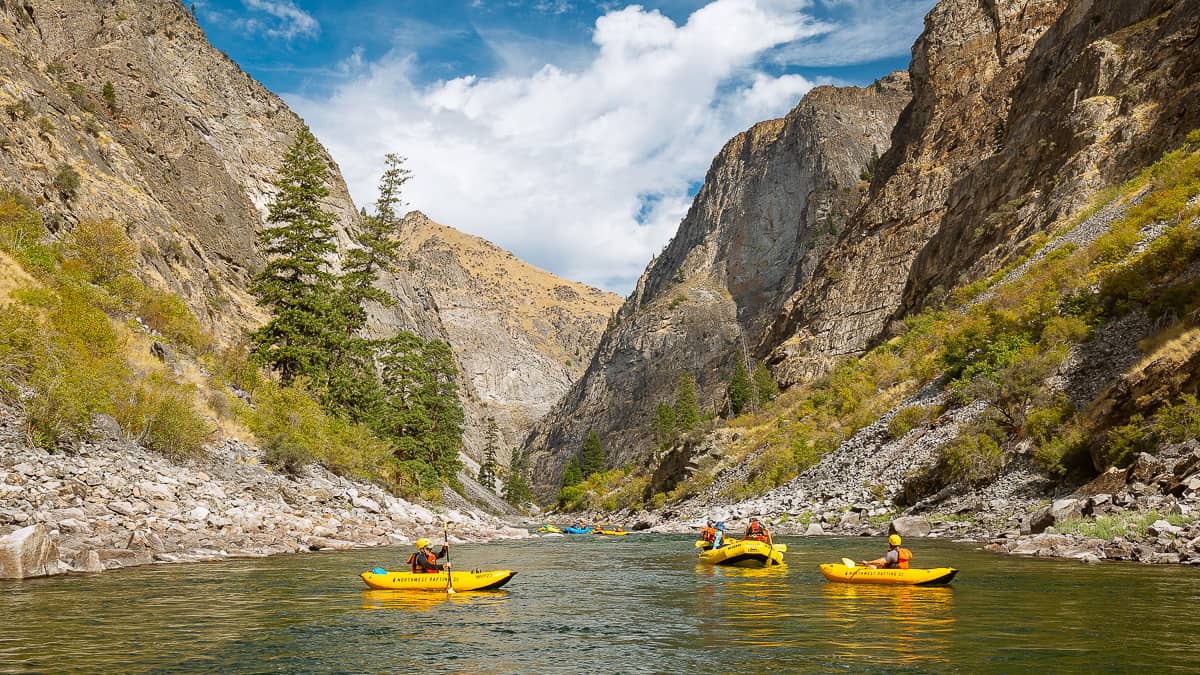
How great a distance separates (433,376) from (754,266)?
308 feet

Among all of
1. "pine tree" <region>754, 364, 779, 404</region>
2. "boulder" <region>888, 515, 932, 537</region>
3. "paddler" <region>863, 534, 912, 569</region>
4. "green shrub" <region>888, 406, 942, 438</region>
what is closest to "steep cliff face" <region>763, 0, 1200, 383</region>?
"pine tree" <region>754, 364, 779, 404</region>

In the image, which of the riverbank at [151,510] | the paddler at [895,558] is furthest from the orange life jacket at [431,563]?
the paddler at [895,558]

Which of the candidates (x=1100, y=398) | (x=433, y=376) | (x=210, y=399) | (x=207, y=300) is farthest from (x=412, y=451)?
(x=1100, y=398)

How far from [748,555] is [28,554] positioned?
1557cm

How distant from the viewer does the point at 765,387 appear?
70.0 meters

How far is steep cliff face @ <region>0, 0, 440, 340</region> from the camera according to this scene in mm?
39000

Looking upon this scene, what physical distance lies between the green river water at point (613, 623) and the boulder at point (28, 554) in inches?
15.3

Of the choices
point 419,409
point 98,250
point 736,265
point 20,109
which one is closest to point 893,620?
point 98,250

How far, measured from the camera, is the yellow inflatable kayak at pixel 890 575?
14921mm

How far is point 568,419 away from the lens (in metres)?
151

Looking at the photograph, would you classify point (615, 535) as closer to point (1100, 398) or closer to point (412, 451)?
point (412, 451)

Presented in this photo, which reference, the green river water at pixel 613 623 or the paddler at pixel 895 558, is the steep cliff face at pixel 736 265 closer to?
the paddler at pixel 895 558

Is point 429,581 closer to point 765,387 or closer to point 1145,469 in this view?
point 1145,469

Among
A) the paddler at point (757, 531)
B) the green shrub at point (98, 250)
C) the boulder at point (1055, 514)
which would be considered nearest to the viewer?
the boulder at point (1055, 514)
